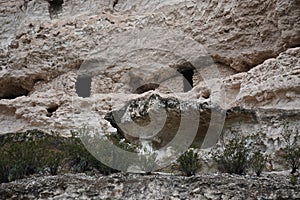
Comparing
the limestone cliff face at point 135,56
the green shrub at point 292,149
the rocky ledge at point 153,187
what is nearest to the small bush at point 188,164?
the rocky ledge at point 153,187

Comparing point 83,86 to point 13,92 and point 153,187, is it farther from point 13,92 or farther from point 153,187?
point 153,187

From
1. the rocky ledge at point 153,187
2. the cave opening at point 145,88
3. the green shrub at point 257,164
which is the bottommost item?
the rocky ledge at point 153,187

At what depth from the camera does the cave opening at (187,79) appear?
14.2m

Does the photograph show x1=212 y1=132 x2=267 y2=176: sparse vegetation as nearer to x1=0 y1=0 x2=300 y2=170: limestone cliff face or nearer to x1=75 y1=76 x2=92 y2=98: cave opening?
x1=0 y1=0 x2=300 y2=170: limestone cliff face

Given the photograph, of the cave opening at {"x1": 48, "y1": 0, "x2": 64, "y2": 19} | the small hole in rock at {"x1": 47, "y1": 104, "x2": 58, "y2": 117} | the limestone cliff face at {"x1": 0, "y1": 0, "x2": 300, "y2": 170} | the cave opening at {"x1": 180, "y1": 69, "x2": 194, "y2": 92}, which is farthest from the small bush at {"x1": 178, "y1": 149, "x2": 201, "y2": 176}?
the cave opening at {"x1": 48, "y1": 0, "x2": 64, "y2": 19}

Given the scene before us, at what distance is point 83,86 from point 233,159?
856cm

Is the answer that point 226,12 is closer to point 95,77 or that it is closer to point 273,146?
point 95,77

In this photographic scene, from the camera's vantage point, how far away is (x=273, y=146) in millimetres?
8219

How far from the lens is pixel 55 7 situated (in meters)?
17.8

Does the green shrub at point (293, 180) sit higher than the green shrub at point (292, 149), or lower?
lower

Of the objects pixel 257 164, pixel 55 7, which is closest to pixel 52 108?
pixel 55 7

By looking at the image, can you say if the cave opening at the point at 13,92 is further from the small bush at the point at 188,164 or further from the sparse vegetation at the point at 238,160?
the small bush at the point at 188,164

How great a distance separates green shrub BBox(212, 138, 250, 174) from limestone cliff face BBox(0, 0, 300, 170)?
292cm

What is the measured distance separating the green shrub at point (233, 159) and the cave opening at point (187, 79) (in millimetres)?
6561
